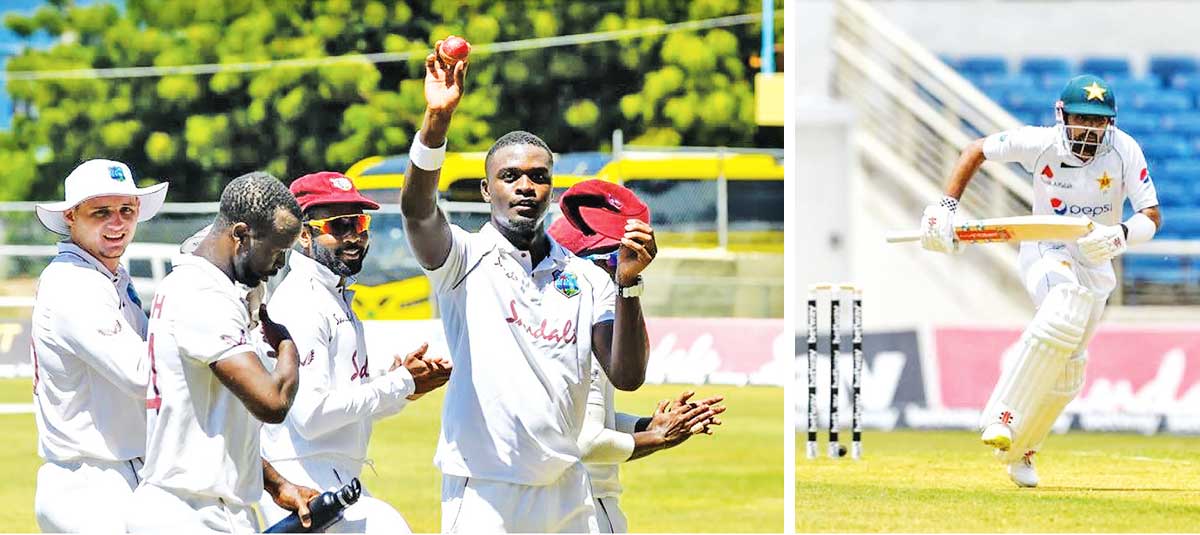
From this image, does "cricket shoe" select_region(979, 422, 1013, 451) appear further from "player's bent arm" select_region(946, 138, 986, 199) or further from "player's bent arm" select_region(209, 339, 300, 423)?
"player's bent arm" select_region(209, 339, 300, 423)

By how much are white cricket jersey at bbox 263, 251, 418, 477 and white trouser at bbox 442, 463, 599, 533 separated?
13.4 inches

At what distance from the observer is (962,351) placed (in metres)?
14.0

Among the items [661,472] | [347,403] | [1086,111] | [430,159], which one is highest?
[1086,111]

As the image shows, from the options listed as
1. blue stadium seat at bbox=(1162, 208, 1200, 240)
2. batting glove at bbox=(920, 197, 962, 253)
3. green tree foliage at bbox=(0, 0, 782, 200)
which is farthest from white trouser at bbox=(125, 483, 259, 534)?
green tree foliage at bbox=(0, 0, 782, 200)

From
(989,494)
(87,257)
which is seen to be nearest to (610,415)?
(87,257)

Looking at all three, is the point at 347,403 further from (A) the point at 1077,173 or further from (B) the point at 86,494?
(A) the point at 1077,173

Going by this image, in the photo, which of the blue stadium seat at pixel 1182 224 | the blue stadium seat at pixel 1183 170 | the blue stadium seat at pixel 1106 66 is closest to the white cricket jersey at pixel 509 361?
the blue stadium seat at pixel 1182 224

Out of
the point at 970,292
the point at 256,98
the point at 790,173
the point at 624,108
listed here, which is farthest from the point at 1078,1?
the point at 790,173

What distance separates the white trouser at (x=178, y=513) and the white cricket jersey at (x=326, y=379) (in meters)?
0.64

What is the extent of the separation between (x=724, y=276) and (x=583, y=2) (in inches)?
223

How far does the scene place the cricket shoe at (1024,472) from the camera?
295 inches

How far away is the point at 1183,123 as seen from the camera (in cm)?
1838

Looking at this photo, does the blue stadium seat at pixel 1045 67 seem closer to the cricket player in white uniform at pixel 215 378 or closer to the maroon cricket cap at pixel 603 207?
the maroon cricket cap at pixel 603 207

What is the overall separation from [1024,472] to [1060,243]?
3.06 feet
